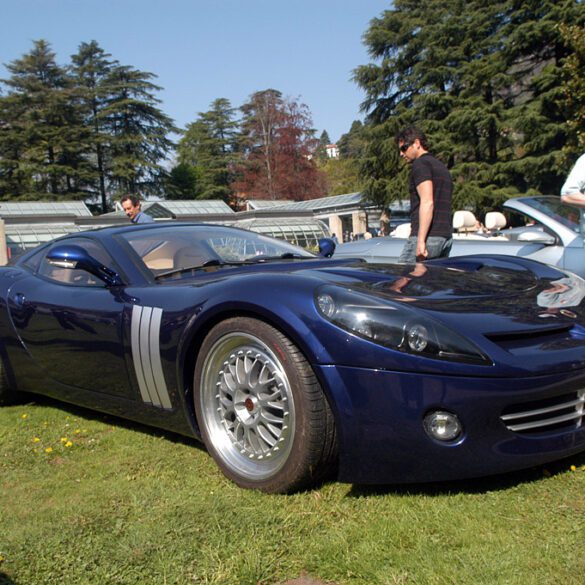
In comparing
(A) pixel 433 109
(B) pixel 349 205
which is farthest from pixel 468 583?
(B) pixel 349 205

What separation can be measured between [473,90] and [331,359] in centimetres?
3313

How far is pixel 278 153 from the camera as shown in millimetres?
59406

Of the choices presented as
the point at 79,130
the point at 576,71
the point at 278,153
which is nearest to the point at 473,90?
the point at 576,71

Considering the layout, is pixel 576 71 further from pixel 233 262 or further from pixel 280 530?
pixel 280 530

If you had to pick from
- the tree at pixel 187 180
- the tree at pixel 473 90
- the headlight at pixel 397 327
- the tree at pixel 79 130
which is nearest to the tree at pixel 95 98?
the tree at pixel 79 130

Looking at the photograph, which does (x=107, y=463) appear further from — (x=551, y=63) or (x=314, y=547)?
(x=551, y=63)

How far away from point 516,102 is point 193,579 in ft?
109

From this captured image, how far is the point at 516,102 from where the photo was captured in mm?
31734

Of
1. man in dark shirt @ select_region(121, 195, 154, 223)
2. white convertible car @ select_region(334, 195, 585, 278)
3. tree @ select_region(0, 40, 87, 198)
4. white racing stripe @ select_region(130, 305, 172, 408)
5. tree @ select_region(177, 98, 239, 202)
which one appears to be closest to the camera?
white racing stripe @ select_region(130, 305, 172, 408)

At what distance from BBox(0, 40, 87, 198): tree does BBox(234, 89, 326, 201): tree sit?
14.8 meters

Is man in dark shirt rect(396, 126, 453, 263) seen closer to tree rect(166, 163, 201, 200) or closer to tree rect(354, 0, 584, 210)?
tree rect(354, 0, 584, 210)

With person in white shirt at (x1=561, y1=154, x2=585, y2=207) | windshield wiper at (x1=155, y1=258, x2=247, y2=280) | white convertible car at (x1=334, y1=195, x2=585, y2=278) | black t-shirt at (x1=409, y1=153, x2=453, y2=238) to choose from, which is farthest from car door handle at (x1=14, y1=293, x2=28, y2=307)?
person in white shirt at (x1=561, y1=154, x2=585, y2=207)

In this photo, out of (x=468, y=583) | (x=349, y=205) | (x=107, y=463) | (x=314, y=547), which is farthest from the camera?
(x=349, y=205)

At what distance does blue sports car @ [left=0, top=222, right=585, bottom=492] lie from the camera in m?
2.24
